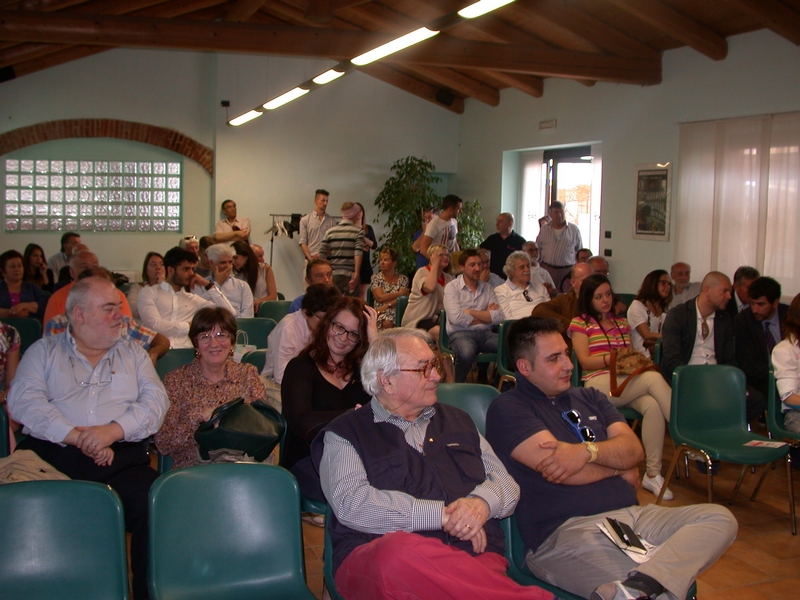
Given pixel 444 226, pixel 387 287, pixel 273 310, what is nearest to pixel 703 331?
pixel 387 287

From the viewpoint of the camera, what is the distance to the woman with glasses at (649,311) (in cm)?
584

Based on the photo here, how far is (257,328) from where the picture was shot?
17.2 feet

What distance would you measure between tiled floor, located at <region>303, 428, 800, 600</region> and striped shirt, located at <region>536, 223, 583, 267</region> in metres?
4.59

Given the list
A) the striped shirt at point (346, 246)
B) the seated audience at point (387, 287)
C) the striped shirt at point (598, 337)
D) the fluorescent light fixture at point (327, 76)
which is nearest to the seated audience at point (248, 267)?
the seated audience at point (387, 287)

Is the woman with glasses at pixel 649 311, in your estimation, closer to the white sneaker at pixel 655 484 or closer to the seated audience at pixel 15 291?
the white sneaker at pixel 655 484

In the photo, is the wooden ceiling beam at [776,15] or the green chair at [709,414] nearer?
the green chair at [709,414]

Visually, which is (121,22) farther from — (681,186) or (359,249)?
(681,186)

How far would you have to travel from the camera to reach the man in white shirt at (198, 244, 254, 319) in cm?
602

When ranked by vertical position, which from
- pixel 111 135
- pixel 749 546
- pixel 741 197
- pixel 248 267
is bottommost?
pixel 749 546

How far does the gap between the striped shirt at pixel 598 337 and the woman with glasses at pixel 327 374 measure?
1.93 meters

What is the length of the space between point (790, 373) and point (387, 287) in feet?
12.6

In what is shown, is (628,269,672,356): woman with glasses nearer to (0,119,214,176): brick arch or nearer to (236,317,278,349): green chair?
(236,317,278,349): green chair

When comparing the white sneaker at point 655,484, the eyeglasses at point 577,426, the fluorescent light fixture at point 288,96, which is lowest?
the white sneaker at point 655,484

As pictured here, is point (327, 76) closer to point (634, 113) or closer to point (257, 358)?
point (634, 113)
